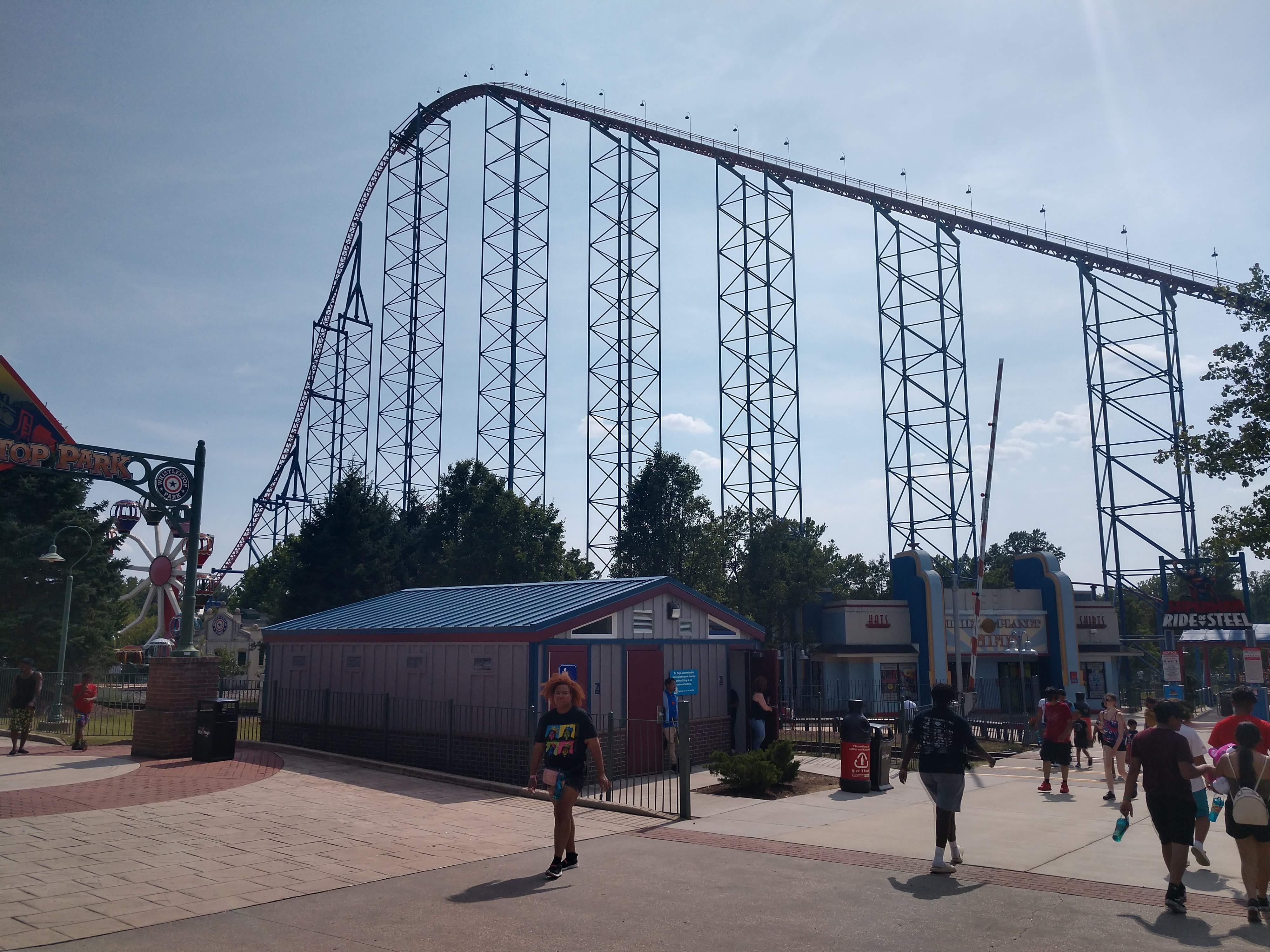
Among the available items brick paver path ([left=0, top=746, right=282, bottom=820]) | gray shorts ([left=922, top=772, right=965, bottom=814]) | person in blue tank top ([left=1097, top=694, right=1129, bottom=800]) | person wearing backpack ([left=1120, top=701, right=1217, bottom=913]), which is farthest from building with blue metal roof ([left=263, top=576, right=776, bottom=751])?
person wearing backpack ([left=1120, top=701, right=1217, bottom=913])

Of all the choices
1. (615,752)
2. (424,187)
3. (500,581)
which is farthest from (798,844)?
(424,187)

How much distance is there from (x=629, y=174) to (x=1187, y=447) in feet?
90.4

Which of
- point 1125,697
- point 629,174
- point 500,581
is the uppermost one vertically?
point 629,174

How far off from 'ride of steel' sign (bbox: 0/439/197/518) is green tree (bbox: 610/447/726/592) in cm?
2055

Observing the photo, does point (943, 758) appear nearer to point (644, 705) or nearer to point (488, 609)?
point (644, 705)

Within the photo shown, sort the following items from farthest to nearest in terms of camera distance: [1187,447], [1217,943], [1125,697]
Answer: [1125,697]
[1187,447]
[1217,943]

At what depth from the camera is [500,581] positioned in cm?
3791

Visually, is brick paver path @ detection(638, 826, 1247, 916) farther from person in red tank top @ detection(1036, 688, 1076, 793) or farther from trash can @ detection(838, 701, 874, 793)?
person in red tank top @ detection(1036, 688, 1076, 793)

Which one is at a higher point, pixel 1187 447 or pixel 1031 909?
pixel 1187 447

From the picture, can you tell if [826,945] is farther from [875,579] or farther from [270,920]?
[875,579]

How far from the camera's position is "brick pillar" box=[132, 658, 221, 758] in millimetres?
14812

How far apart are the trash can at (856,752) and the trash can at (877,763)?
3 centimetres

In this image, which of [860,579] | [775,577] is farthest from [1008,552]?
[775,577]

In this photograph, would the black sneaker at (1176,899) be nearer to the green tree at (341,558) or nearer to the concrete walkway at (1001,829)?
the concrete walkway at (1001,829)
